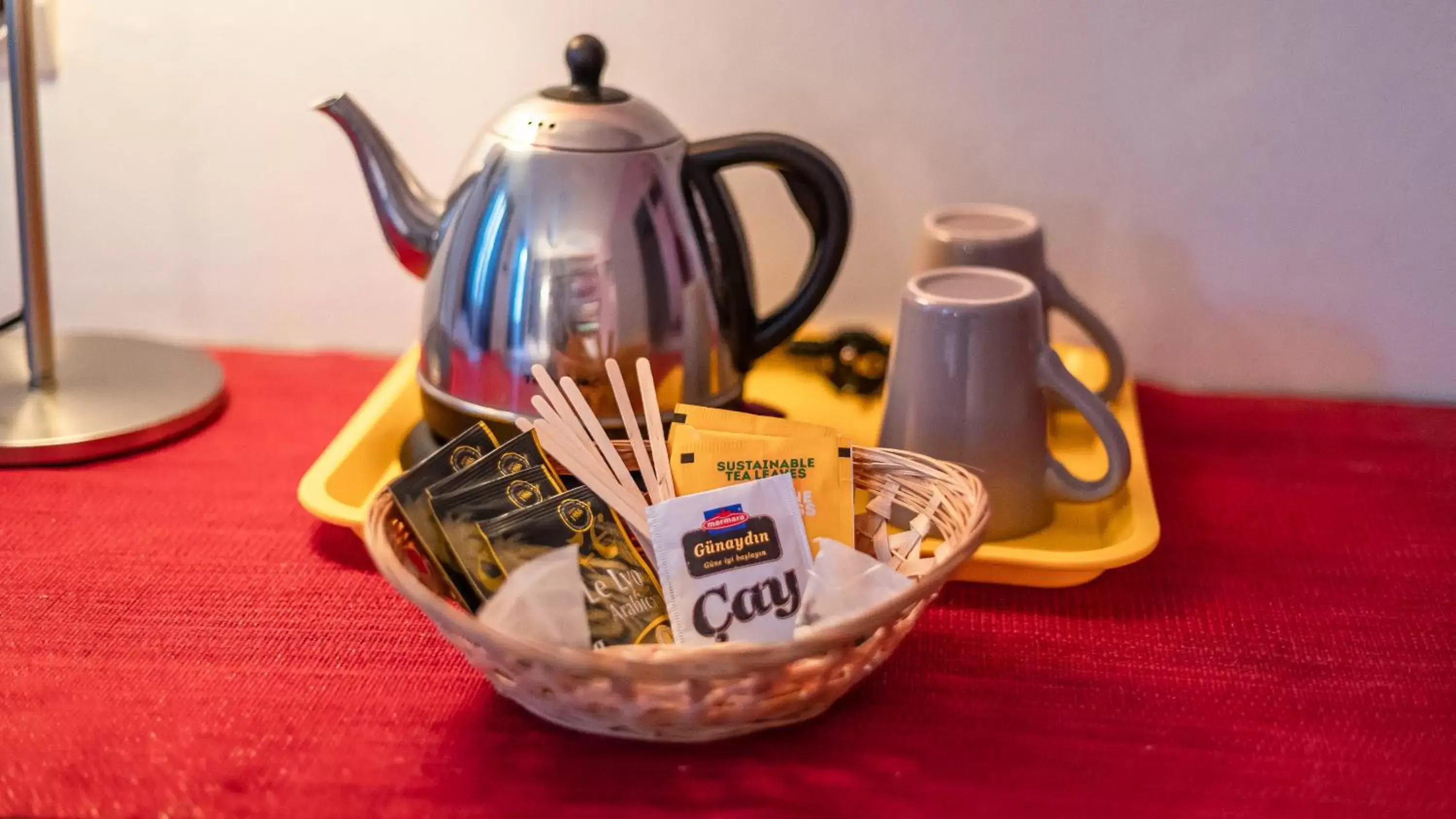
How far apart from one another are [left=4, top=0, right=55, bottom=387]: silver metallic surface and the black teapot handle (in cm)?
43

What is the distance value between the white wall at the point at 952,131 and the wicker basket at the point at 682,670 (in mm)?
435

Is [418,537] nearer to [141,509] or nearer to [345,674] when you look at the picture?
[345,674]

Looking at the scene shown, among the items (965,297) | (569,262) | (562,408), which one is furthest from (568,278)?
(965,297)

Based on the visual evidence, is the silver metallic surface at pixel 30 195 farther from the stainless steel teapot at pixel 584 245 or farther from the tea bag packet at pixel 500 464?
the tea bag packet at pixel 500 464

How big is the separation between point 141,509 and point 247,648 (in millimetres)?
185

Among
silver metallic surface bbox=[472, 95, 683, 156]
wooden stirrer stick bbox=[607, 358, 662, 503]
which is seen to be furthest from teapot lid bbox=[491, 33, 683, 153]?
wooden stirrer stick bbox=[607, 358, 662, 503]

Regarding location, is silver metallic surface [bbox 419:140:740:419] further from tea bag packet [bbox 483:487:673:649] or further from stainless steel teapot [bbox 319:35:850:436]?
tea bag packet [bbox 483:487:673:649]

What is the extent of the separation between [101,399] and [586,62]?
42 centimetres

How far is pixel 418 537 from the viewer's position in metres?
0.55

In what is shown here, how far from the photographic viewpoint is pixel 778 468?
609mm

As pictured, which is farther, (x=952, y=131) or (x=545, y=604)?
(x=952, y=131)

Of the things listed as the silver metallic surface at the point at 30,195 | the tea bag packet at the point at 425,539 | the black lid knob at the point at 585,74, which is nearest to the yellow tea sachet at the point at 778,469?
the tea bag packet at the point at 425,539

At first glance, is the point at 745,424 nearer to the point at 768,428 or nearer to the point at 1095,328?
the point at 768,428

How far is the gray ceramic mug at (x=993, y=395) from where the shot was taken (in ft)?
2.21
